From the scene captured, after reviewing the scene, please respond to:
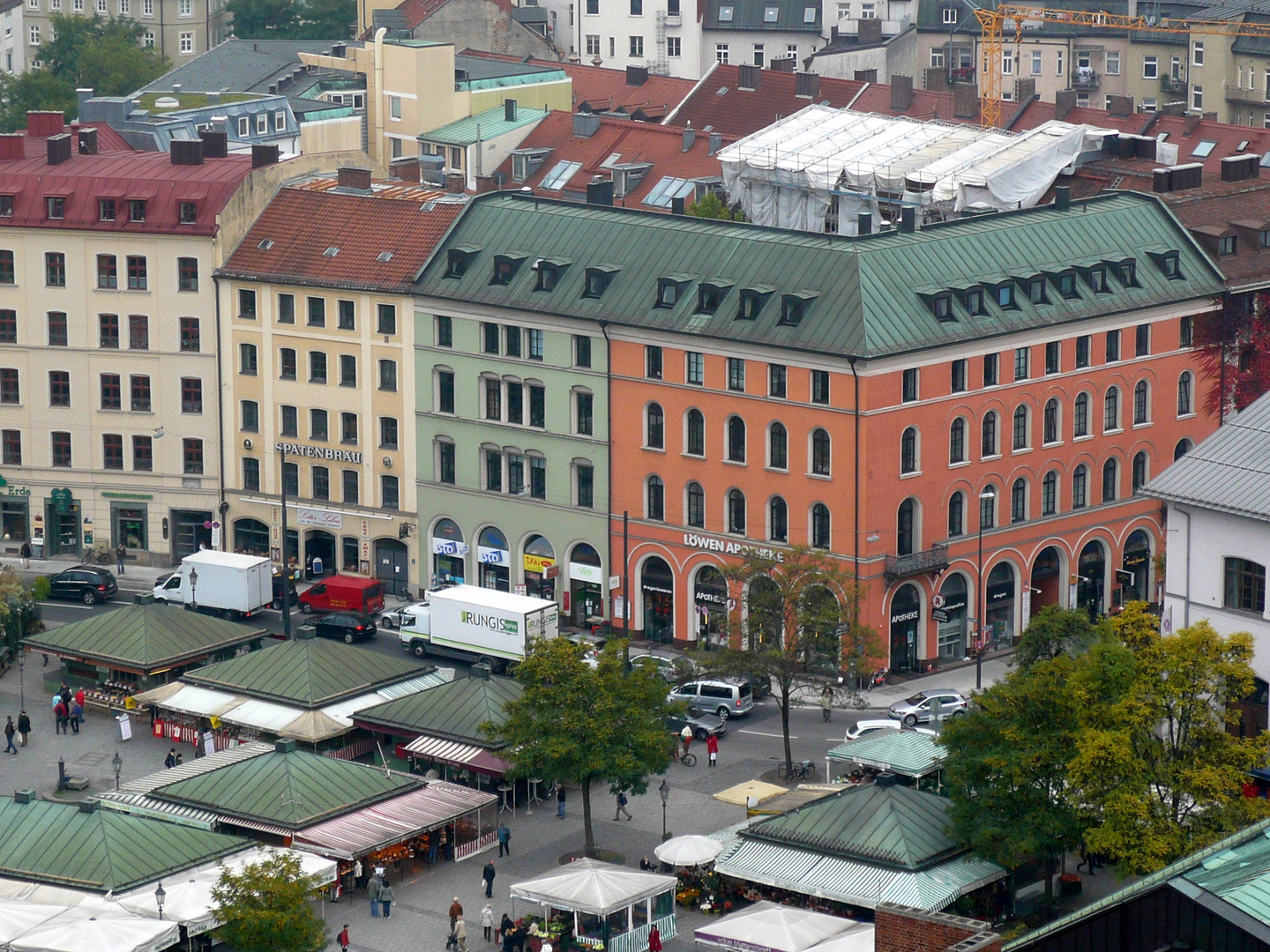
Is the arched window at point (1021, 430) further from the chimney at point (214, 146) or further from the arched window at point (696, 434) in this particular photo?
the chimney at point (214, 146)

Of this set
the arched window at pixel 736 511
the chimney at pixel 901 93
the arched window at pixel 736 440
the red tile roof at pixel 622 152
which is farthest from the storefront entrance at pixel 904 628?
the chimney at pixel 901 93

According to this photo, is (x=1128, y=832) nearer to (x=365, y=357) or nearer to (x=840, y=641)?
(x=840, y=641)

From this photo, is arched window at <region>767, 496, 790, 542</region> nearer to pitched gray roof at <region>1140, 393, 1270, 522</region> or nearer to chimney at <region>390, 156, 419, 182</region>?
pitched gray roof at <region>1140, 393, 1270, 522</region>

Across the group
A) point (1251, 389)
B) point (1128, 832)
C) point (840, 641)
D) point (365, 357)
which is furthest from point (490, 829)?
point (1251, 389)

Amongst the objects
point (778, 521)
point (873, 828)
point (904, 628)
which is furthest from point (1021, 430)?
point (873, 828)

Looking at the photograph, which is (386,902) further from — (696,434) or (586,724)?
(696,434)

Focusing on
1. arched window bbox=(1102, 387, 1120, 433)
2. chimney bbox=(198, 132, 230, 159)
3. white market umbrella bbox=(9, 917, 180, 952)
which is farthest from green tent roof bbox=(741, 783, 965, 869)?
chimney bbox=(198, 132, 230, 159)

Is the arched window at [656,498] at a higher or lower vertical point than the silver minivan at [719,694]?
higher
